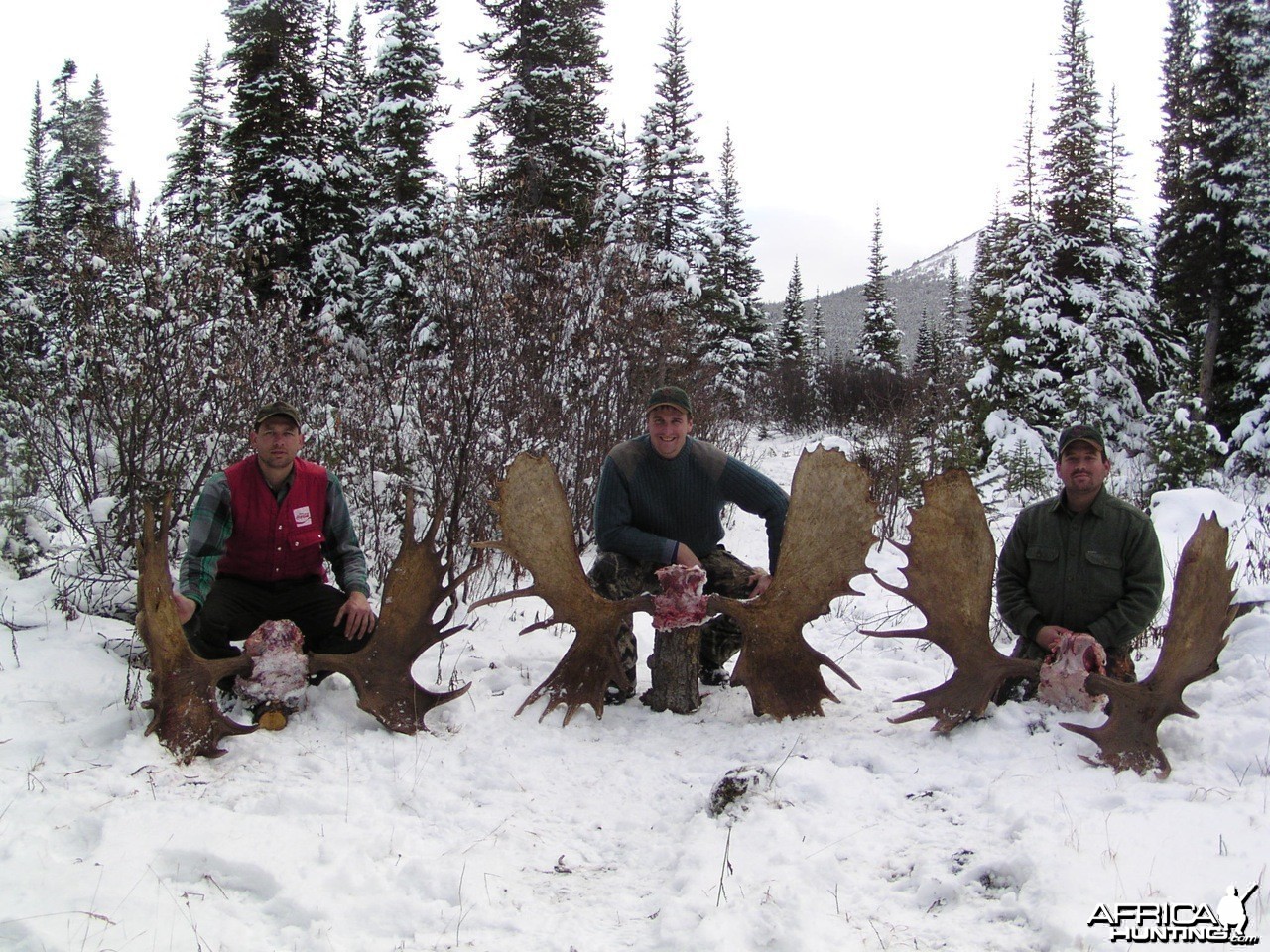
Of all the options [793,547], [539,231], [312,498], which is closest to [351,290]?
[539,231]

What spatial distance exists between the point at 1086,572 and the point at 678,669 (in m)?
1.98

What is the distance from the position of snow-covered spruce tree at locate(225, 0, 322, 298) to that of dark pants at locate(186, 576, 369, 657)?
47.8 feet

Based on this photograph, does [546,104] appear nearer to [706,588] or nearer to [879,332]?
[706,588]

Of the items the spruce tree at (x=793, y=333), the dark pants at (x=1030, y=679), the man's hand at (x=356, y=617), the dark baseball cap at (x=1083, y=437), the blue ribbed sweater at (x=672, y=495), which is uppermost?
the spruce tree at (x=793, y=333)

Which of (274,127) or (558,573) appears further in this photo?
(274,127)

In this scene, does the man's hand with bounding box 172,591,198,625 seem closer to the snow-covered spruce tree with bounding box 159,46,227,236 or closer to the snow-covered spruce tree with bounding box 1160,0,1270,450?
the snow-covered spruce tree with bounding box 159,46,227,236

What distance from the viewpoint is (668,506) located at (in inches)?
163

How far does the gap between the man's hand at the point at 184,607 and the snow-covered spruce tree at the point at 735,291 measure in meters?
23.1

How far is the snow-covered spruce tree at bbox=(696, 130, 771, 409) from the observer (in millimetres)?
27047

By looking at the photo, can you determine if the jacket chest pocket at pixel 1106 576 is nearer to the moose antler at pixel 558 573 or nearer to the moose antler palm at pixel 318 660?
the moose antler at pixel 558 573

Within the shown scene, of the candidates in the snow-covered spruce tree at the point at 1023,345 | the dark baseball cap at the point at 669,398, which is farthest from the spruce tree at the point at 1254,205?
the dark baseball cap at the point at 669,398

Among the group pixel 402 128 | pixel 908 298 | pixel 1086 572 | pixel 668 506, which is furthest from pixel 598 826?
pixel 908 298

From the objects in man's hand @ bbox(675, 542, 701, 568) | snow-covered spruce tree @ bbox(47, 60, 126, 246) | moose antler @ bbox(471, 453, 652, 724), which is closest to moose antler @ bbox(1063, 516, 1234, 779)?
man's hand @ bbox(675, 542, 701, 568)

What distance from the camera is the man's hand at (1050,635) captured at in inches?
137
